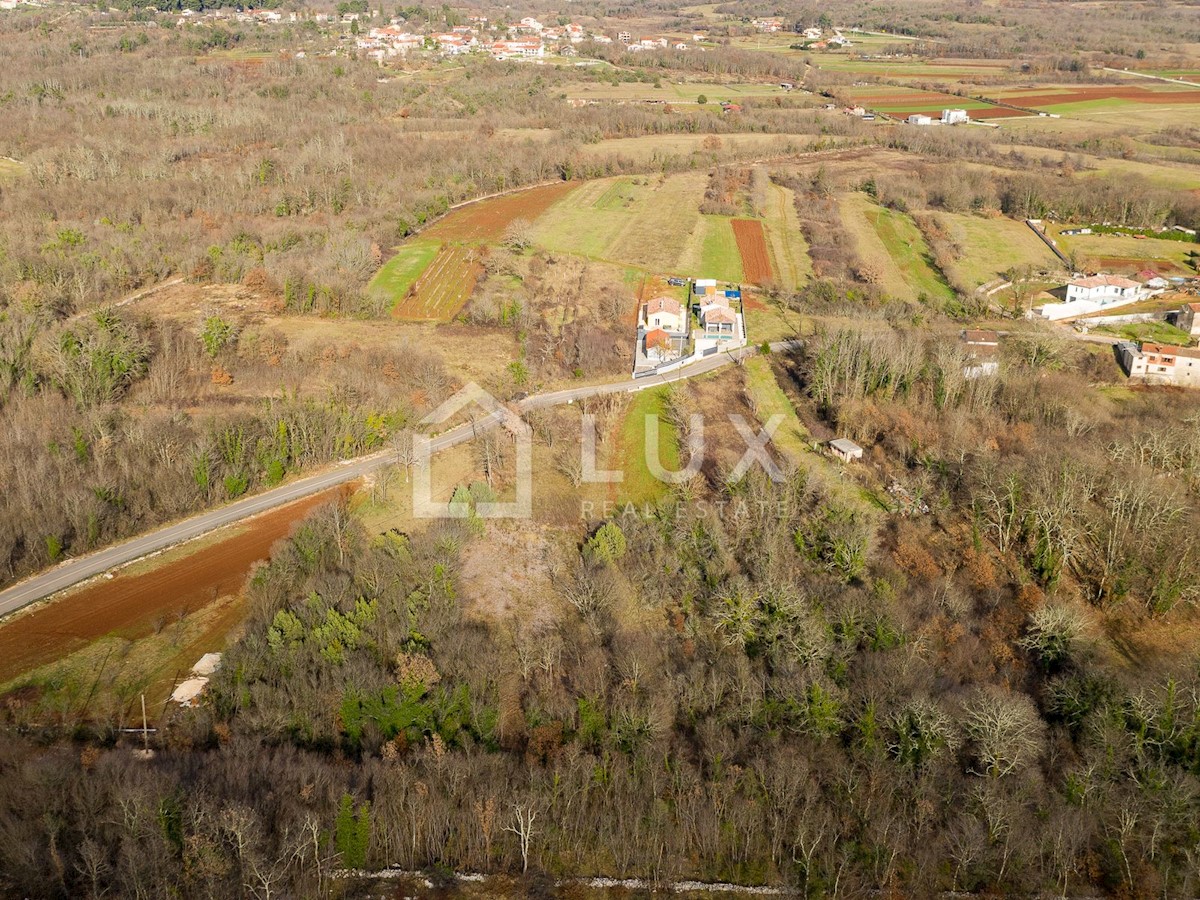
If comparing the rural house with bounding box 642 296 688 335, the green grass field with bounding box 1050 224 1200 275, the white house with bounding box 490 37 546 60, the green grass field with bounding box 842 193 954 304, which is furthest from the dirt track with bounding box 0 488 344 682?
the white house with bounding box 490 37 546 60

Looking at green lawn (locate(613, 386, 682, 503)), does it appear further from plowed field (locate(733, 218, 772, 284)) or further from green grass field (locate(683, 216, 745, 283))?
plowed field (locate(733, 218, 772, 284))

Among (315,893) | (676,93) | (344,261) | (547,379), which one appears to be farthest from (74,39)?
(315,893)

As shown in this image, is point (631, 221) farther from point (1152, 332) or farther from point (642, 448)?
point (1152, 332)

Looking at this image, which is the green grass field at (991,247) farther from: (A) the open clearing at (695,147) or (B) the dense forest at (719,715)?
(B) the dense forest at (719,715)

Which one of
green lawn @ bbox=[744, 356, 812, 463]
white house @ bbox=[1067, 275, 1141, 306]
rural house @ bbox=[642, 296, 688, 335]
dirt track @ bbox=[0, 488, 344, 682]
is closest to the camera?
dirt track @ bbox=[0, 488, 344, 682]

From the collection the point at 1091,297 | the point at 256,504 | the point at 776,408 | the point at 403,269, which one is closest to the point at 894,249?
the point at 1091,297

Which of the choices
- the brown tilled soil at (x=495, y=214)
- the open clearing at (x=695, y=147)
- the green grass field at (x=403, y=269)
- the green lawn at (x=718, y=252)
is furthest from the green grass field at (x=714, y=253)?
the open clearing at (x=695, y=147)
